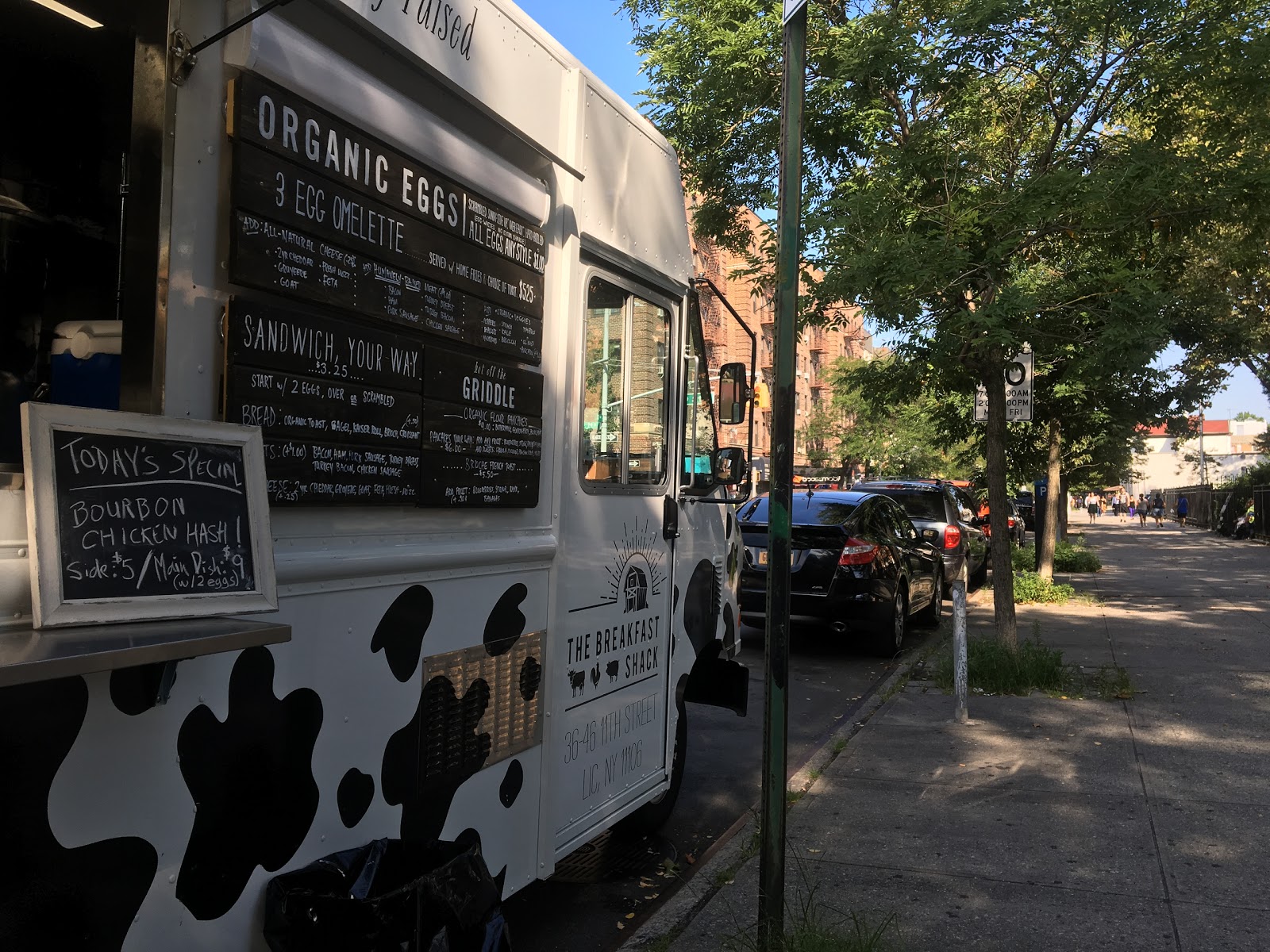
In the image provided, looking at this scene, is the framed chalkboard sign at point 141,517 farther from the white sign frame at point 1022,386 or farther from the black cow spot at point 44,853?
the white sign frame at point 1022,386

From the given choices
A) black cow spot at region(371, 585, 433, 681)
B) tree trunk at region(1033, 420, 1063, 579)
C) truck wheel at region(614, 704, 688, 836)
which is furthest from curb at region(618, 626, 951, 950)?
tree trunk at region(1033, 420, 1063, 579)

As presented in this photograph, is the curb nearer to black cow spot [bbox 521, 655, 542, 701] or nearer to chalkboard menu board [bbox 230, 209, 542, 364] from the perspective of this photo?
black cow spot [bbox 521, 655, 542, 701]

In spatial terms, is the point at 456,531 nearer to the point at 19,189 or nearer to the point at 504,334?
the point at 504,334

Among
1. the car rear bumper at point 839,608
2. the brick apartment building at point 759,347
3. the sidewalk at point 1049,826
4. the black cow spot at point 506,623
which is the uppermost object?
the brick apartment building at point 759,347

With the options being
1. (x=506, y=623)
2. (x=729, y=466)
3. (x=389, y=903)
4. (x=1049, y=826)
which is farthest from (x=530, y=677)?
(x=1049, y=826)

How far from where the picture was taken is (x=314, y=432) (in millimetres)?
2699

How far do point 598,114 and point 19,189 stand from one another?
6.97ft

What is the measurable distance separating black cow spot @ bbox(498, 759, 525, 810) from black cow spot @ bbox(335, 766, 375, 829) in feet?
2.47

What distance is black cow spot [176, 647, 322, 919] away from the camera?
2.39 m

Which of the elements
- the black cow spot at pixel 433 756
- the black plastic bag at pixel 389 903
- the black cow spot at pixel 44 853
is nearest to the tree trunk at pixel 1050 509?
the black cow spot at pixel 433 756

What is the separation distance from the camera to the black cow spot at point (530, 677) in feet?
12.4

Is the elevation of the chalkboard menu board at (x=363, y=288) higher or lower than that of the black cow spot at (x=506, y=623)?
higher

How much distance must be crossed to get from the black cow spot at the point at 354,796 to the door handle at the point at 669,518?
2217mm

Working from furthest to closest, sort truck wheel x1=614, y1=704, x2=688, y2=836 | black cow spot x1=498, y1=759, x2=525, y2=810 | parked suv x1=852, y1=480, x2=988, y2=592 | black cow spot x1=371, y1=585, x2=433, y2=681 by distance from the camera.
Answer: parked suv x1=852, y1=480, x2=988, y2=592 → truck wheel x1=614, y1=704, x2=688, y2=836 → black cow spot x1=498, y1=759, x2=525, y2=810 → black cow spot x1=371, y1=585, x2=433, y2=681
